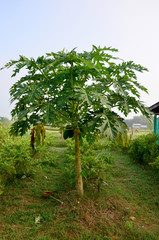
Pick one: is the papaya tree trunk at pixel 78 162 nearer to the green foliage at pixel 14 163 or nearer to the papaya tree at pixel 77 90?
the papaya tree at pixel 77 90

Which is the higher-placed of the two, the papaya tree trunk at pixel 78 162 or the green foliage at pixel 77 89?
the green foliage at pixel 77 89

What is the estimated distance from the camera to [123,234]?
272cm

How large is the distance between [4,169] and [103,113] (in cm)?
266

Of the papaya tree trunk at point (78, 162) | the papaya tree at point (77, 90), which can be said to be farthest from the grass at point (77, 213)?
the papaya tree at point (77, 90)

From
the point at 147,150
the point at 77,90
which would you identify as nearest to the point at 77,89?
the point at 77,90

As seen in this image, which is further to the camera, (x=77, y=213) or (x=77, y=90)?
(x=77, y=213)

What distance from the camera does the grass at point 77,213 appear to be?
2.71 meters

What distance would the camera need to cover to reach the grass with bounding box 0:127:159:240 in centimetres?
271

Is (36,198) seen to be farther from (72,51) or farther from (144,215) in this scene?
(72,51)

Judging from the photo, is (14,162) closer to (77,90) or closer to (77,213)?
(77,213)

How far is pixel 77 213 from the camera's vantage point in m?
3.05

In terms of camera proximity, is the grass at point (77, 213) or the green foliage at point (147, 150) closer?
the grass at point (77, 213)

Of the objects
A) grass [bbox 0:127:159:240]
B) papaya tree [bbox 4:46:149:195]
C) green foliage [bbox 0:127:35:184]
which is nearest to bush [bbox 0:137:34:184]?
green foliage [bbox 0:127:35:184]

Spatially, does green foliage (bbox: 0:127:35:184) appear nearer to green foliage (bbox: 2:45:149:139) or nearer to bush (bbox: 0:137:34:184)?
bush (bbox: 0:137:34:184)
